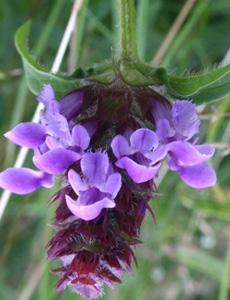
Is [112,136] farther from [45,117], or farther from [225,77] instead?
[225,77]

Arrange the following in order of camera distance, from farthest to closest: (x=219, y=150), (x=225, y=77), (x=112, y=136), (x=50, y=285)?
1. (x=219, y=150)
2. (x=50, y=285)
3. (x=225, y=77)
4. (x=112, y=136)

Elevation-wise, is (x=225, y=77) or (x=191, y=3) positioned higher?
(x=225, y=77)

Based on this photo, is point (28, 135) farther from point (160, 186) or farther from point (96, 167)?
Answer: point (160, 186)

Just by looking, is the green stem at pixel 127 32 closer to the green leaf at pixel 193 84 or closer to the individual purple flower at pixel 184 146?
the green leaf at pixel 193 84

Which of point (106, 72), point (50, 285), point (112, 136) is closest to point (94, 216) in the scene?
point (112, 136)

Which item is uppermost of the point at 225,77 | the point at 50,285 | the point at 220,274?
the point at 225,77

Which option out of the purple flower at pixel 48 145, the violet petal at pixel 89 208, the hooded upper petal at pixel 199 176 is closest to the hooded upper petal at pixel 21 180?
the purple flower at pixel 48 145

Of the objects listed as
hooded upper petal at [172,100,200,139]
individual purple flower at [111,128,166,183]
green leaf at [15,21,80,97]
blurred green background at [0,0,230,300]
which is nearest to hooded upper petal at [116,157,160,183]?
individual purple flower at [111,128,166,183]

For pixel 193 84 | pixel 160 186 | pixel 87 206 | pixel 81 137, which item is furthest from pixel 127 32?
pixel 160 186
